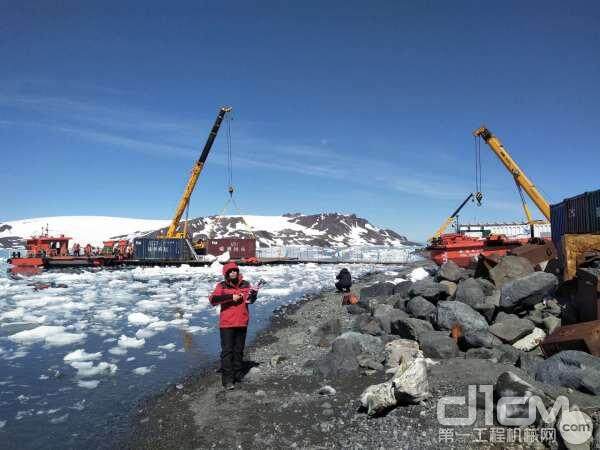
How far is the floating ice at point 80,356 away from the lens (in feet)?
28.4

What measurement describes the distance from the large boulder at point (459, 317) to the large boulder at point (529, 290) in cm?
70

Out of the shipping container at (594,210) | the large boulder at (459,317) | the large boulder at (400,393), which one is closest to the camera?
the large boulder at (400,393)

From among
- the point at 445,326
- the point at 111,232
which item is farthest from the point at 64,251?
the point at 111,232

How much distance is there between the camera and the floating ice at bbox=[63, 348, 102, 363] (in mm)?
8648

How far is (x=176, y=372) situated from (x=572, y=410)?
627cm

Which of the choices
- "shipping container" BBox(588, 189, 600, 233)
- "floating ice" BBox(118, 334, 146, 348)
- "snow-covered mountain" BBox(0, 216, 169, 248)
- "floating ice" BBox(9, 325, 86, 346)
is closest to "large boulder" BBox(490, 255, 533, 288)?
"shipping container" BBox(588, 189, 600, 233)

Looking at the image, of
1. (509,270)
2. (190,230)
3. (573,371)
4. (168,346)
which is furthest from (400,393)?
(190,230)

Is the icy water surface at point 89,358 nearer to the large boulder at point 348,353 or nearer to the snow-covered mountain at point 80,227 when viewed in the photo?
the large boulder at point 348,353

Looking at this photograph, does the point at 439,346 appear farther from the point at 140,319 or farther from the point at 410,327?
the point at 140,319

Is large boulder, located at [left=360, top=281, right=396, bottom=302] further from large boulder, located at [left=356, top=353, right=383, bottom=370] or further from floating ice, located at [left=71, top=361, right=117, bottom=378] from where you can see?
floating ice, located at [left=71, top=361, right=117, bottom=378]

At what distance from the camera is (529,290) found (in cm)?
789

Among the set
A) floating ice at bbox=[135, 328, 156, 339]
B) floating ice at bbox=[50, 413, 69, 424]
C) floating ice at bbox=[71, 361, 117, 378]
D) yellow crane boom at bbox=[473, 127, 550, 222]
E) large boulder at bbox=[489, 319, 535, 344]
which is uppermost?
yellow crane boom at bbox=[473, 127, 550, 222]

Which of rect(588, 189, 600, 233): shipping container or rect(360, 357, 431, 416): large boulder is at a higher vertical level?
rect(588, 189, 600, 233): shipping container

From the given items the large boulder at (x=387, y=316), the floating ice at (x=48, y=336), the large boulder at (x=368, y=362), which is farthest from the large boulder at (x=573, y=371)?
the floating ice at (x=48, y=336)
